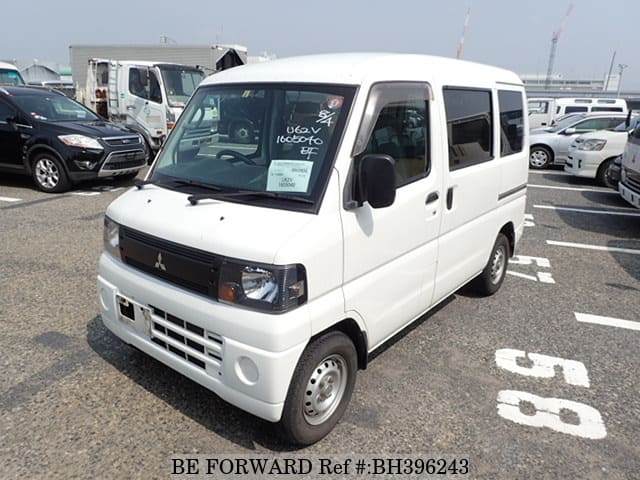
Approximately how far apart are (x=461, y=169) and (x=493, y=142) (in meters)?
0.76

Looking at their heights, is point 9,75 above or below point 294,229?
above

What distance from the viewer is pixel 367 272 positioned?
8.50 feet

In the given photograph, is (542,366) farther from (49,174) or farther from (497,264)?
(49,174)

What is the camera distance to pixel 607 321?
4.15m

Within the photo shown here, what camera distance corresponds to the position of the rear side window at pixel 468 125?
3.23 metres

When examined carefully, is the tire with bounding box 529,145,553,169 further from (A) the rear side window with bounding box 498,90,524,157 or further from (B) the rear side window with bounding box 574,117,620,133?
(A) the rear side window with bounding box 498,90,524,157

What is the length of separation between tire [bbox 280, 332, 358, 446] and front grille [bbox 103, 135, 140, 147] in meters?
7.00

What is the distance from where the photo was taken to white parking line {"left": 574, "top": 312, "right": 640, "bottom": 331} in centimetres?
407

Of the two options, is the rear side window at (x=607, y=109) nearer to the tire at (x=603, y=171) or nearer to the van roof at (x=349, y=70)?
the tire at (x=603, y=171)

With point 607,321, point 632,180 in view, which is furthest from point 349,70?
point 632,180

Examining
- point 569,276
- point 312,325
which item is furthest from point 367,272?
point 569,276

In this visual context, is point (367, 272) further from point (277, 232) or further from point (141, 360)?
point (141, 360)

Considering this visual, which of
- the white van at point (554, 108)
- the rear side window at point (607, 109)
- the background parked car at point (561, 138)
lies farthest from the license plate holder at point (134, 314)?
the rear side window at point (607, 109)

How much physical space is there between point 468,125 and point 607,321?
88.1 inches
